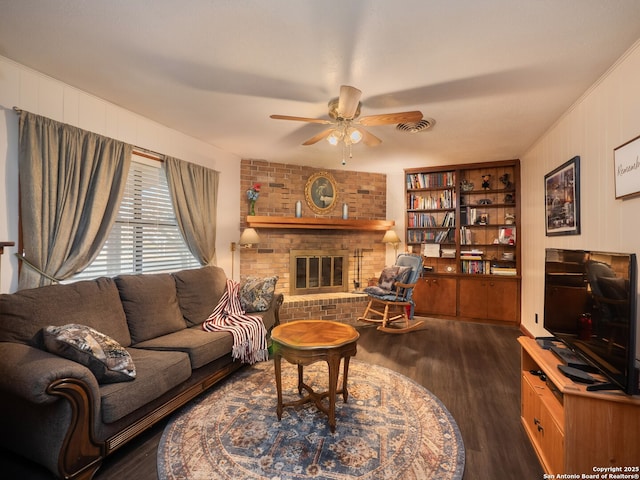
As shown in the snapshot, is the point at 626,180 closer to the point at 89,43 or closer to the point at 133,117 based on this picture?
the point at 89,43

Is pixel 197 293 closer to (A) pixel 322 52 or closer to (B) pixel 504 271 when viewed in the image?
(A) pixel 322 52

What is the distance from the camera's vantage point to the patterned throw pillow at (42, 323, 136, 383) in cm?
160

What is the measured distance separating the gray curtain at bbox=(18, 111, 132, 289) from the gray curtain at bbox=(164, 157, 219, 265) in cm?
68

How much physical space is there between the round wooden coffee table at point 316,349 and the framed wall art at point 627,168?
1.94m

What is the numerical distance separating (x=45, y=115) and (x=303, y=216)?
10.2 feet

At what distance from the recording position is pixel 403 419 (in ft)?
6.68

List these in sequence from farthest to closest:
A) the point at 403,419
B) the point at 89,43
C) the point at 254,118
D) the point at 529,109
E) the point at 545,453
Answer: the point at 254,118, the point at 529,109, the point at 403,419, the point at 89,43, the point at 545,453

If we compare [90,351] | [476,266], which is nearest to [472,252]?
[476,266]

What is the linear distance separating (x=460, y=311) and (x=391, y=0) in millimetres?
4284

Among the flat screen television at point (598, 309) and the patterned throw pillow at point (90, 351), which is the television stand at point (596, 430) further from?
the patterned throw pillow at point (90, 351)

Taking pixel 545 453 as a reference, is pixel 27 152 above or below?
above

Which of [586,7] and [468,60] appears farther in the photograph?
[468,60]

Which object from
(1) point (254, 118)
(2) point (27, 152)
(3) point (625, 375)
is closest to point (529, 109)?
(3) point (625, 375)

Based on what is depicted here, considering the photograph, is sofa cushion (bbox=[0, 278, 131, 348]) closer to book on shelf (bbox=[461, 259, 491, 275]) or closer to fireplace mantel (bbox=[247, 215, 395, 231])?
fireplace mantel (bbox=[247, 215, 395, 231])
